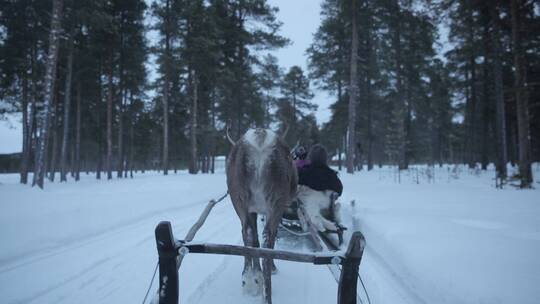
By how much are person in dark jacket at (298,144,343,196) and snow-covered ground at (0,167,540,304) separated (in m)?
1.13

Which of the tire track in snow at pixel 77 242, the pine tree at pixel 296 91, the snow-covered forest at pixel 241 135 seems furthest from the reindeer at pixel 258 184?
the pine tree at pixel 296 91

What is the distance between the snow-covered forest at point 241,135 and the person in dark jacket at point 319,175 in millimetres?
1102

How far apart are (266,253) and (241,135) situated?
990 cm

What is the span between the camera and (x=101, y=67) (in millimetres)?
19500

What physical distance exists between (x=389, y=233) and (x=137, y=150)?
38782 millimetres

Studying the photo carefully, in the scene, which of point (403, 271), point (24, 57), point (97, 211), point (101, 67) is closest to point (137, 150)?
point (101, 67)

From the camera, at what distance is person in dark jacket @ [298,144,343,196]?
16.4 feet

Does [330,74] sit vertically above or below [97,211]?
above

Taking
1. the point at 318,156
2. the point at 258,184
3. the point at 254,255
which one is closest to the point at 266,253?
the point at 254,255

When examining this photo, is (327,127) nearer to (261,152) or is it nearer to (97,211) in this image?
(97,211)

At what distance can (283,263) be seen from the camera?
151 inches

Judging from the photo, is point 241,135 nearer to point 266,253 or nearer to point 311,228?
point 311,228

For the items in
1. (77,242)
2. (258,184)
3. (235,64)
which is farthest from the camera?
(235,64)

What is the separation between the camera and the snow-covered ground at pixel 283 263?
8.82 feet
